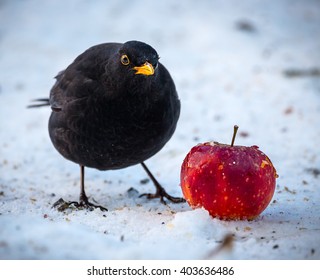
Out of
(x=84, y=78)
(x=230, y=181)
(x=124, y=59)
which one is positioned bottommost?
(x=230, y=181)

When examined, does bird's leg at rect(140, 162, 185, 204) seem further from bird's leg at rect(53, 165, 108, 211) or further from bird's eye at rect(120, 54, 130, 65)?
bird's eye at rect(120, 54, 130, 65)

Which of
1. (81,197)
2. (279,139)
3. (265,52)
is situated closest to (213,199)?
(81,197)

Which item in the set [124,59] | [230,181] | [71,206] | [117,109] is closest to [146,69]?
[124,59]

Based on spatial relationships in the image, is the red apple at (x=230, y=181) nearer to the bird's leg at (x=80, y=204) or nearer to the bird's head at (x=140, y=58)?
the bird's head at (x=140, y=58)

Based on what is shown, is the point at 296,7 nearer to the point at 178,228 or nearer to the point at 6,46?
the point at 6,46

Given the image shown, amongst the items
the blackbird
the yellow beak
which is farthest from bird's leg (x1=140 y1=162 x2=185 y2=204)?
the yellow beak

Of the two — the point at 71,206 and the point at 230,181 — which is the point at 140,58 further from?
the point at 71,206
